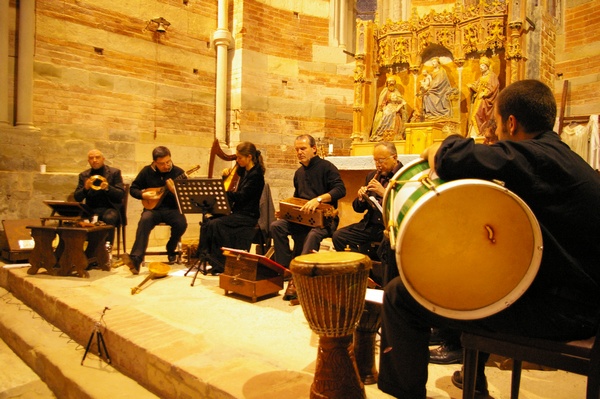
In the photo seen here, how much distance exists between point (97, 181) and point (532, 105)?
18.6 feet

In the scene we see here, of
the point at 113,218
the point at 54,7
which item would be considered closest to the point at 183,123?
the point at 54,7

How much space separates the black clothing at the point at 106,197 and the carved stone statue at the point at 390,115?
4.61 meters

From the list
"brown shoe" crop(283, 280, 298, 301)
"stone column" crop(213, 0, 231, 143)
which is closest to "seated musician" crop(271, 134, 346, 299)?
"brown shoe" crop(283, 280, 298, 301)

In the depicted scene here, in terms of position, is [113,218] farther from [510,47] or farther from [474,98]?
[510,47]

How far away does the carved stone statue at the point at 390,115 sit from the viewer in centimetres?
859

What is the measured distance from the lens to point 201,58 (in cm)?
981

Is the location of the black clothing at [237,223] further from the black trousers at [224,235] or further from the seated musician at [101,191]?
the seated musician at [101,191]

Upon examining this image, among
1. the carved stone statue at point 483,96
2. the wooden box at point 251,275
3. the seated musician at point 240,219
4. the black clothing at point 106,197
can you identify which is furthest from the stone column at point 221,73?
the wooden box at point 251,275

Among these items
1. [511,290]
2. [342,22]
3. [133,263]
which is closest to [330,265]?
[511,290]

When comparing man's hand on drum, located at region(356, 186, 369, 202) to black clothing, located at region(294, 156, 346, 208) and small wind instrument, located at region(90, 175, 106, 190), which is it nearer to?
black clothing, located at region(294, 156, 346, 208)

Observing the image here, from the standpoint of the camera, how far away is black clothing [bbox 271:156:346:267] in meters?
4.81

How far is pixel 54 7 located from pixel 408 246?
8245mm

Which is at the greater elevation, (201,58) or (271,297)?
(201,58)

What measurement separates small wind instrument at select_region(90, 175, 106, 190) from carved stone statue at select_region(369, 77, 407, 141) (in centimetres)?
479
